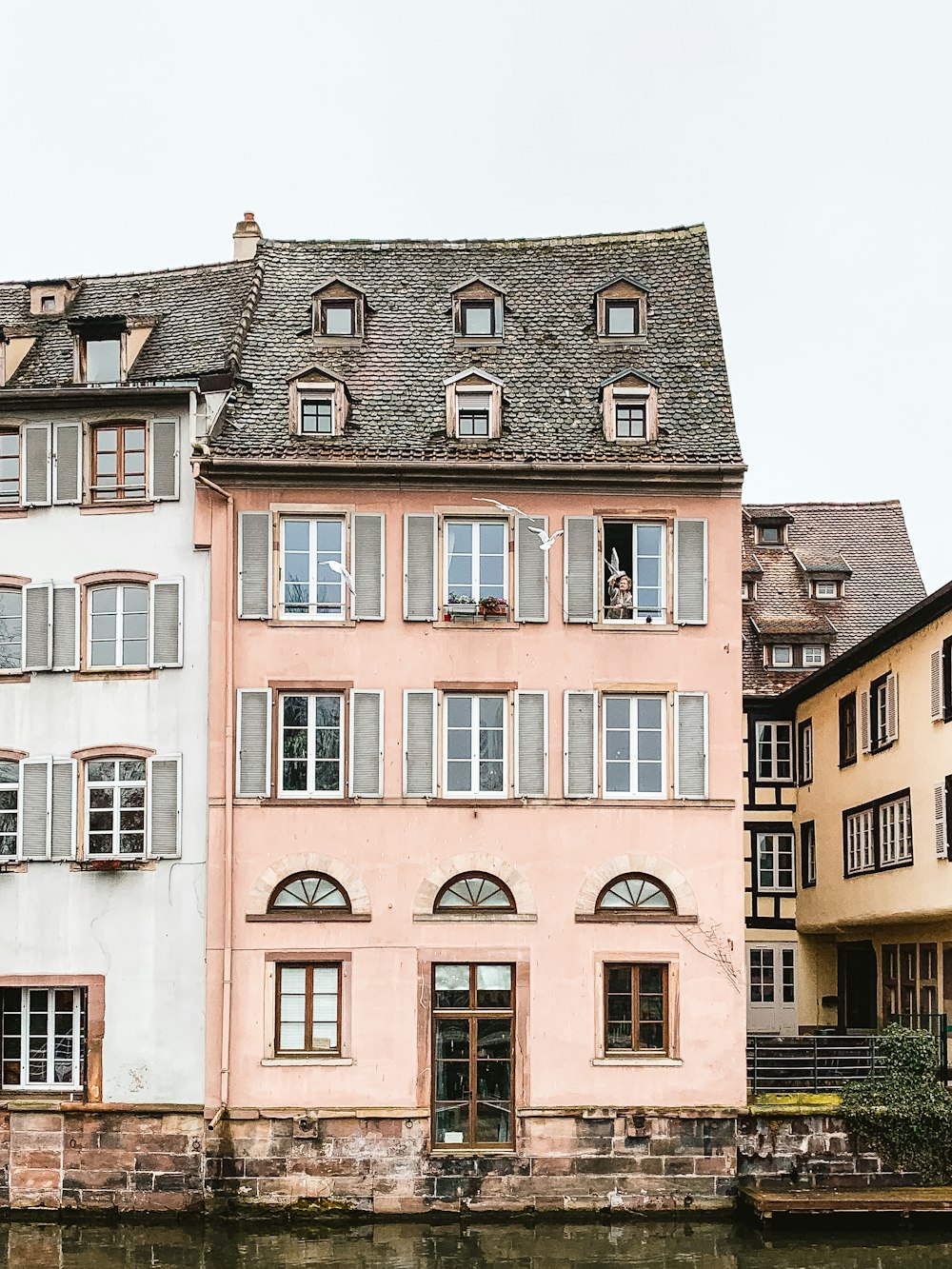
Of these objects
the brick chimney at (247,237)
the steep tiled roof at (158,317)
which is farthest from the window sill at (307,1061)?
the brick chimney at (247,237)

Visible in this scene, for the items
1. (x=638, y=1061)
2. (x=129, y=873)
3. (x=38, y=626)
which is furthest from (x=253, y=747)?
(x=638, y=1061)

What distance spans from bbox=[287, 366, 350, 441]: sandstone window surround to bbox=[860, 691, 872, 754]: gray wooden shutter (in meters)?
13.2

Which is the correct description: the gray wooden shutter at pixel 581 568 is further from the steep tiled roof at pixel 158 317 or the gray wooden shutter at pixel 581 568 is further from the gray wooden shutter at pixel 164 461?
the steep tiled roof at pixel 158 317

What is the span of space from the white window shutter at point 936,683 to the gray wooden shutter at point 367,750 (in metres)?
10.1

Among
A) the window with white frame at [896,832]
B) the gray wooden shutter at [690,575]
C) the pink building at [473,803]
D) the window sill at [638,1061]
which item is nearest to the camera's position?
the pink building at [473,803]

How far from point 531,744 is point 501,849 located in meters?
1.78

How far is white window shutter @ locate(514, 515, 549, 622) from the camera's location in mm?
29266

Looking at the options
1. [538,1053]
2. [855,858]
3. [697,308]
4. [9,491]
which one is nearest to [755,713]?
[855,858]

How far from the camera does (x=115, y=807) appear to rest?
2900cm

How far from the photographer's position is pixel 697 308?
1277 inches

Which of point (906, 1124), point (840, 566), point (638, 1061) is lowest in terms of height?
point (906, 1124)

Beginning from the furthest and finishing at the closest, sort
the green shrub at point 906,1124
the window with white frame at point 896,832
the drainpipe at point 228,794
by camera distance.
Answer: the window with white frame at point 896,832 → the drainpipe at point 228,794 → the green shrub at point 906,1124

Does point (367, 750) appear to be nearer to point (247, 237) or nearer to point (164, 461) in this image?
point (164, 461)

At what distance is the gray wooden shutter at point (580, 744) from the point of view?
94.8 feet
